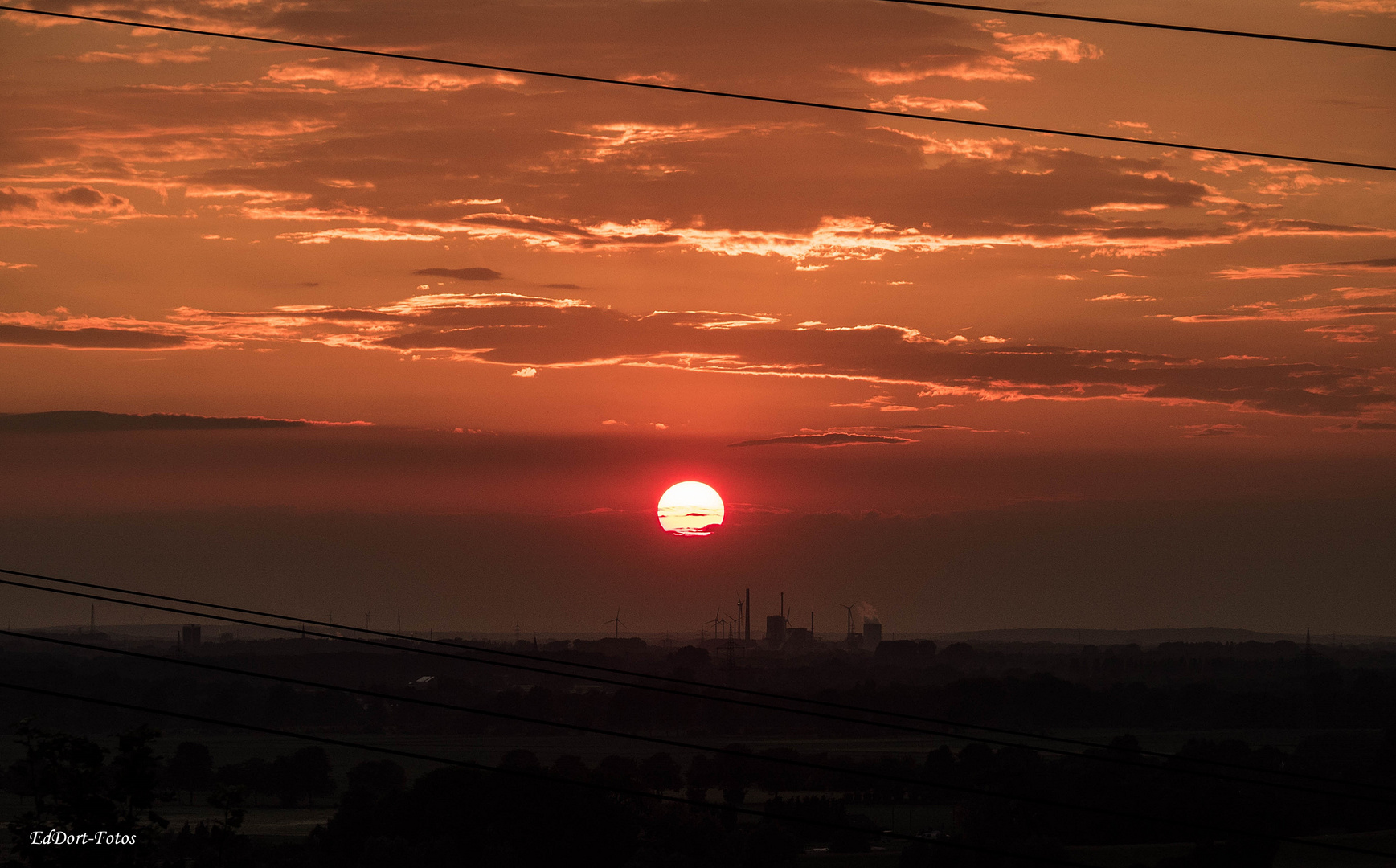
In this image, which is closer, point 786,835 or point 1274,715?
point 786,835

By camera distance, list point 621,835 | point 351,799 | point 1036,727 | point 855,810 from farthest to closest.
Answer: point 1036,727
point 855,810
point 351,799
point 621,835

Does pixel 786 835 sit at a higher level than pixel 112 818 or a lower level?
lower

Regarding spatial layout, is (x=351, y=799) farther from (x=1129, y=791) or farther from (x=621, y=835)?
(x=1129, y=791)

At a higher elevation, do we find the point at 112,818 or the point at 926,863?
the point at 112,818

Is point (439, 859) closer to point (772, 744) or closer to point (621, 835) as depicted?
point (621, 835)

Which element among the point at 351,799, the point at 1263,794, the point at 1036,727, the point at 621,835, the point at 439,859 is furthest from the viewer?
the point at 1036,727

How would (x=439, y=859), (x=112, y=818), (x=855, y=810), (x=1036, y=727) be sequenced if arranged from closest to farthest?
(x=112, y=818) → (x=439, y=859) → (x=855, y=810) → (x=1036, y=727)

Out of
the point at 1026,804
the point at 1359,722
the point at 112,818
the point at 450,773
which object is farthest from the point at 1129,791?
the point at 1359,722

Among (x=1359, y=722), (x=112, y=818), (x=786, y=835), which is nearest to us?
(x=112, y=818)

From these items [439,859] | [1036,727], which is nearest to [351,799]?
[439,859]
